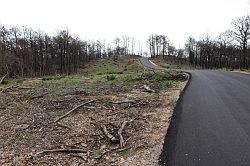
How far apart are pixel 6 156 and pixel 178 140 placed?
4.46 metres

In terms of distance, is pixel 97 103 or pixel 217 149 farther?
pixel 97 103

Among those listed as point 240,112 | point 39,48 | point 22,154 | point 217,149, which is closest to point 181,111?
point 240,112

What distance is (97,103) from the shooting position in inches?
565

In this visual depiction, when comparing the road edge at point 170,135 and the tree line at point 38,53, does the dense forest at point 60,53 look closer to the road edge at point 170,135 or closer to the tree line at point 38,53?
the tree line at point 38,53

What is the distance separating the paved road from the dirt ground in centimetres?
43

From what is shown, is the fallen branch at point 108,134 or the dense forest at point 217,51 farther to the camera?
the dense forest at point 217,51

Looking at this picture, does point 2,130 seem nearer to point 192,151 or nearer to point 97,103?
point 97,103

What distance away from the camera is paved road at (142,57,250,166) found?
20.4 feet

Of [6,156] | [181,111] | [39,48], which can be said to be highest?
[39,48]

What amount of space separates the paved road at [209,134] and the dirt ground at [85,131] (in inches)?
16.9

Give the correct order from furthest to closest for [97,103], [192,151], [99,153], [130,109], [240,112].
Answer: [97,103] < [130,109] < [240,112] < [99,153] < [192,151]

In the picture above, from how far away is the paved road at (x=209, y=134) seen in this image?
622cm

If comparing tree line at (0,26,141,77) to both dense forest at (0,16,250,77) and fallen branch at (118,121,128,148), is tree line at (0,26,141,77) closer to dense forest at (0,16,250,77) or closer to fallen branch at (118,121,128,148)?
dense forest at (0,16,250,77)

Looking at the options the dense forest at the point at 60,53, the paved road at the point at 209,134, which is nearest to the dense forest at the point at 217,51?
the dense forest at the point at 60,53
